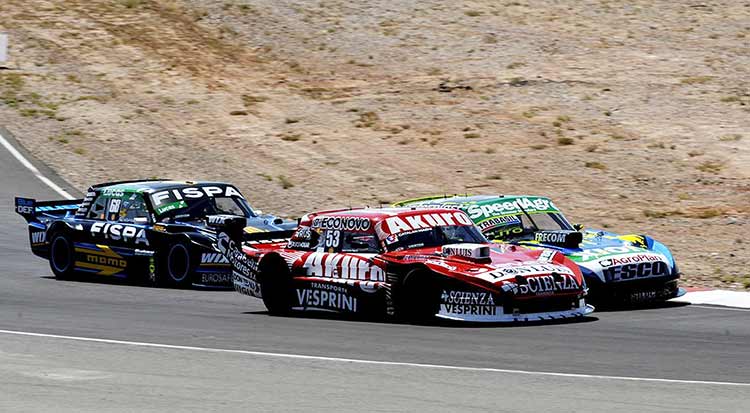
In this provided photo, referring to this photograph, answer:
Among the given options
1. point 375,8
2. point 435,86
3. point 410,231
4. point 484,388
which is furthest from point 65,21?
point 484,388

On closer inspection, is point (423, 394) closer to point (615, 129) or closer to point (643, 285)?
point (643, 285)

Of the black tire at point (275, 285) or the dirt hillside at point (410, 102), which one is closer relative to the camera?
the black tire at point (275, 285)

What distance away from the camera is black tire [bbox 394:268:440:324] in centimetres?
1384

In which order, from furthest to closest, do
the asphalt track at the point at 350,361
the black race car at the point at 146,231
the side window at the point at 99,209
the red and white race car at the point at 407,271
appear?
the side window at the point at 99,209 < the black race car at the point at 146,231 < the red and white race car at the point at 407,271 < the asphalt track at the point at 350,361

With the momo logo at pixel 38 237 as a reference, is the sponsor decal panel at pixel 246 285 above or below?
below

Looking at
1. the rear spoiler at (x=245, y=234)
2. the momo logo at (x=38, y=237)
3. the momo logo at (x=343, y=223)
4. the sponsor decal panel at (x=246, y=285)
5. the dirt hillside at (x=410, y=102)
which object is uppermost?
the dirt hillside at (x=410, y=102)

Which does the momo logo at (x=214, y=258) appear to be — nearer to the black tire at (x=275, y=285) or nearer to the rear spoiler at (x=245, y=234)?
the rear spoiler at (x=245, y=234)

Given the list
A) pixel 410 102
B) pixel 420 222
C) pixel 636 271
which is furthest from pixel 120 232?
pixel 410 102

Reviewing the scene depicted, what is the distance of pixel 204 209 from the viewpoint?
1917 centimetres

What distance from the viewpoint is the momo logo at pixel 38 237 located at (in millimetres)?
20266

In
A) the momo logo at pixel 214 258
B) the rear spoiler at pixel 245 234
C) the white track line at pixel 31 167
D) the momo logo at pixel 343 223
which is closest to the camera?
the momo logo at pixel 343 223

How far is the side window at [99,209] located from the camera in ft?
65.0

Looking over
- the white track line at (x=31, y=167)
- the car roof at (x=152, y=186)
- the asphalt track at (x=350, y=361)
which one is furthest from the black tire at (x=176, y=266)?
the white track line at (x=31, y=167)

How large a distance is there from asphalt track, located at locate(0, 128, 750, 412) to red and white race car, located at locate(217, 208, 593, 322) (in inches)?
9.9
